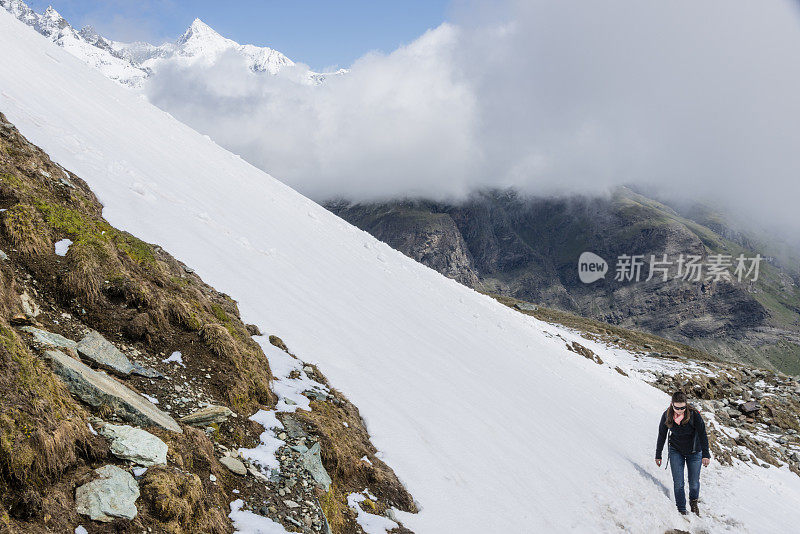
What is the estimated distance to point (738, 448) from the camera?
74.2 feet

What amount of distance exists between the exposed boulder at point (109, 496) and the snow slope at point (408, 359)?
514cm

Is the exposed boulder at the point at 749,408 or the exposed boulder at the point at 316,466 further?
the exposed boulder at the point at 749,408

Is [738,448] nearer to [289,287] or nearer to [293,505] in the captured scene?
[289,287]

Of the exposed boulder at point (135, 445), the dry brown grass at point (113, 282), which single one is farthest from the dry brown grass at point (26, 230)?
the exposed boulder at point (135, 445)

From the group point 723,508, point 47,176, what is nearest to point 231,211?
point 47,176

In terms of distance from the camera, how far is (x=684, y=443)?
42.1 feet

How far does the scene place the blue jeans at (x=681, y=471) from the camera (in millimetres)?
12898

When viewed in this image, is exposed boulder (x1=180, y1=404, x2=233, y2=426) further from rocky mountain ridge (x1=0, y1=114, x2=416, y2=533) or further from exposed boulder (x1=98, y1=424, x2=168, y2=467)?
exposed boulder (x1=98, y1=424, x2=168, y2=467)

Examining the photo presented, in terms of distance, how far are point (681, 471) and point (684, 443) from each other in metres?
0.97

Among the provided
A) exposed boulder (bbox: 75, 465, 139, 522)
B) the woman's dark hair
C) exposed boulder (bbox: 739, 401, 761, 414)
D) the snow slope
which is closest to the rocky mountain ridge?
exposed boulder (bbox: 75, 465, 139, 522)

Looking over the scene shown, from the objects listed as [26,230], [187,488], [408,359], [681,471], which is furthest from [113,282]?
[681,471]

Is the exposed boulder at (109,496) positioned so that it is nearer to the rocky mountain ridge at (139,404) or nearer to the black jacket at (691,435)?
the rocky mountain ridge at (139,404)

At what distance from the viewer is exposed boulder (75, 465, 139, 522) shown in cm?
447

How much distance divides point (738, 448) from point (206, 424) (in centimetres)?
2668
